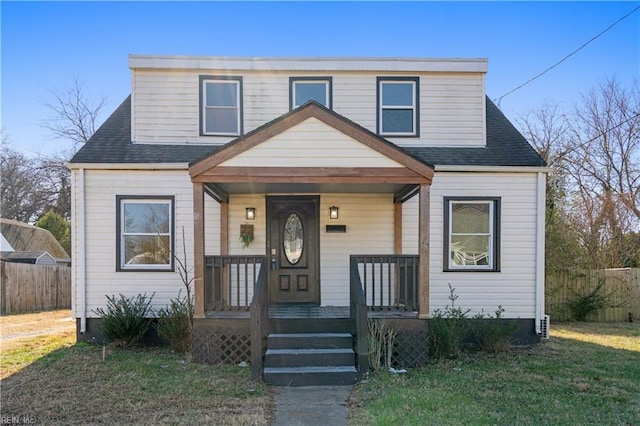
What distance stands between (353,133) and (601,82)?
53.7 ft

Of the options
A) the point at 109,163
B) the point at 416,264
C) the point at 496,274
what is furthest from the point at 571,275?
the point at 109,163

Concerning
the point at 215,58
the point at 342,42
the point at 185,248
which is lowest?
the point at 185,248

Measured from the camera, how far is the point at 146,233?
8.45 meters

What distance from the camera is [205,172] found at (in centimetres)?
662

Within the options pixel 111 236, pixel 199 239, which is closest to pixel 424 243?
pixel 199 239

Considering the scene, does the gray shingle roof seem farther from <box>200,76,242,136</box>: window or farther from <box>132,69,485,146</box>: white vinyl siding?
<box>200,76,242,136</box>: window

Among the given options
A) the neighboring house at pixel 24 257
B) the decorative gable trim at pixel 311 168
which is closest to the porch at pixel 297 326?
the decorative gable trim at pixel 311 168

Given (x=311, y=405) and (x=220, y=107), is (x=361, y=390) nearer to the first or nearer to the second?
(x=311, y=405)

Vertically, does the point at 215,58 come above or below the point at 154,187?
above

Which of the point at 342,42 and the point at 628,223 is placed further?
the point at 628,223

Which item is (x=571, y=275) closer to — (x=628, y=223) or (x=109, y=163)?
(x=628, y=223)

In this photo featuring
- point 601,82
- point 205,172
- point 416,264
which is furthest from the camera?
point 601,82

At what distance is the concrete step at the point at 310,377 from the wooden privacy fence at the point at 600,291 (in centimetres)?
834

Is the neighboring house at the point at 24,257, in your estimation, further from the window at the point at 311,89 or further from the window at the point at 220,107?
the window at the point at 311,89
